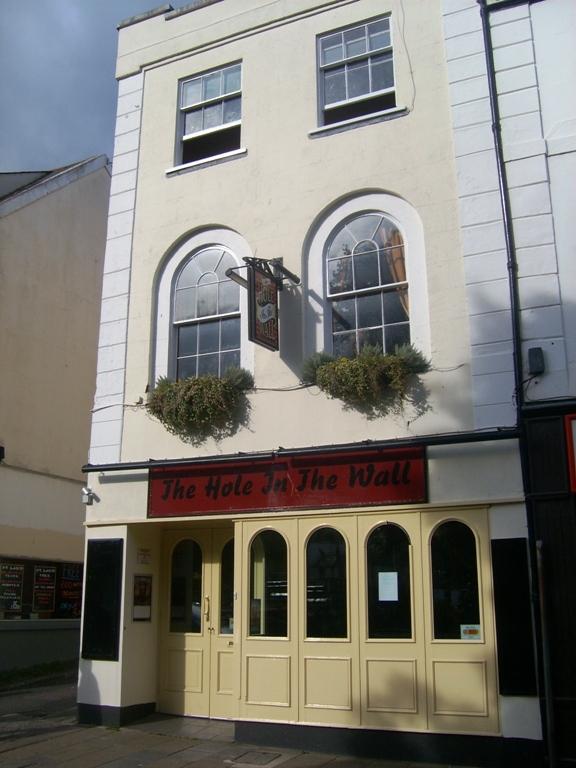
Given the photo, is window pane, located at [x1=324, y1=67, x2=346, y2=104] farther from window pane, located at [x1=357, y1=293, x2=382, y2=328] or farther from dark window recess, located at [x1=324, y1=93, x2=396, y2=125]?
window pane, located at [x1=357, y1=293, x2=382, y2=328]

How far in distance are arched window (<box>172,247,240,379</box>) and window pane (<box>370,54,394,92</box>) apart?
3.12m

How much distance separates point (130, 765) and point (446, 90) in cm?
890

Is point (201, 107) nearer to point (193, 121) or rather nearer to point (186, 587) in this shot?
point (193, 121)

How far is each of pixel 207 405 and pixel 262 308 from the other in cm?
148

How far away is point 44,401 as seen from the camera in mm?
16750

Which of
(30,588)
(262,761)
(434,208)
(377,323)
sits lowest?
(262,761)

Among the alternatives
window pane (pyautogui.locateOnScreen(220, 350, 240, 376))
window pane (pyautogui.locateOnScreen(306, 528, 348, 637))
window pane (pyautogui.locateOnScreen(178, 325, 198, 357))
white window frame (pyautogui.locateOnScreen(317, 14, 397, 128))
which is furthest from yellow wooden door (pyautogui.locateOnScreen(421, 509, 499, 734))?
white window frame (pyautogui.locateOnScreen(317, 14, 397, 128))

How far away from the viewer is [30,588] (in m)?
15.5

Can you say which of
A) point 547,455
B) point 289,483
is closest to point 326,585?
point 289,483

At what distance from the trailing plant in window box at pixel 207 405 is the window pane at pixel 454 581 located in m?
3.06

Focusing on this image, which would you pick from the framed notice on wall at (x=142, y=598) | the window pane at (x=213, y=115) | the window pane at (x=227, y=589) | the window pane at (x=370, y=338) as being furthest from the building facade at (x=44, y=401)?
the window pane at (x=370, y=338)

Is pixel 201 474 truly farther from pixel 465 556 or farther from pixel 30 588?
pixel 30 588

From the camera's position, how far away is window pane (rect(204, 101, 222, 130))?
11898 mm

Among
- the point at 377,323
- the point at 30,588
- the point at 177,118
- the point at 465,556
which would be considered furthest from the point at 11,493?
the point at 465,556
